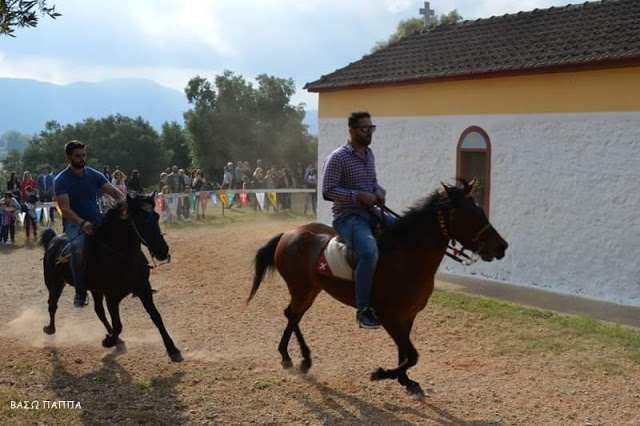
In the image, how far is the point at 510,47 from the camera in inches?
537

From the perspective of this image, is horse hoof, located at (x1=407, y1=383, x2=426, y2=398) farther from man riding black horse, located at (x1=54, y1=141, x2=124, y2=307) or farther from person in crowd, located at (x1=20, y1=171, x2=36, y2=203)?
person in crowd, located at (x1=20, y1=171, x2=36, y2=203)

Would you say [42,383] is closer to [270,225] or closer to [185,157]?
[270,225]

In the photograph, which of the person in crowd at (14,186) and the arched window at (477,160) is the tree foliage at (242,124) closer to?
the person in crowd at (14,186)

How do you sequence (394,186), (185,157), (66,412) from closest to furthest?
(66,412)
(394,186)
(185,157)

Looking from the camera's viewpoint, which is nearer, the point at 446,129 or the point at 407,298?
the point at 407,298

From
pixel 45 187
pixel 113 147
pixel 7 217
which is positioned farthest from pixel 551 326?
pixel 113 147

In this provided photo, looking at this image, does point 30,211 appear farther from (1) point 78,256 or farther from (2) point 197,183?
(1) point 78,256

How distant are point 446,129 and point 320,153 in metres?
4.09

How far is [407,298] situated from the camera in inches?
247

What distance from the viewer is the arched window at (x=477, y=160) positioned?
13.3 m

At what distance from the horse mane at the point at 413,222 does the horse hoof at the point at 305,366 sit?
173 centimetres

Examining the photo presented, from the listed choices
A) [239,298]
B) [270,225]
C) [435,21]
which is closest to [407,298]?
[239,298]

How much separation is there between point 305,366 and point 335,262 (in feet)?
4.53

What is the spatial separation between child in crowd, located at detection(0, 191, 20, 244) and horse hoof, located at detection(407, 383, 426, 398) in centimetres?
1514
